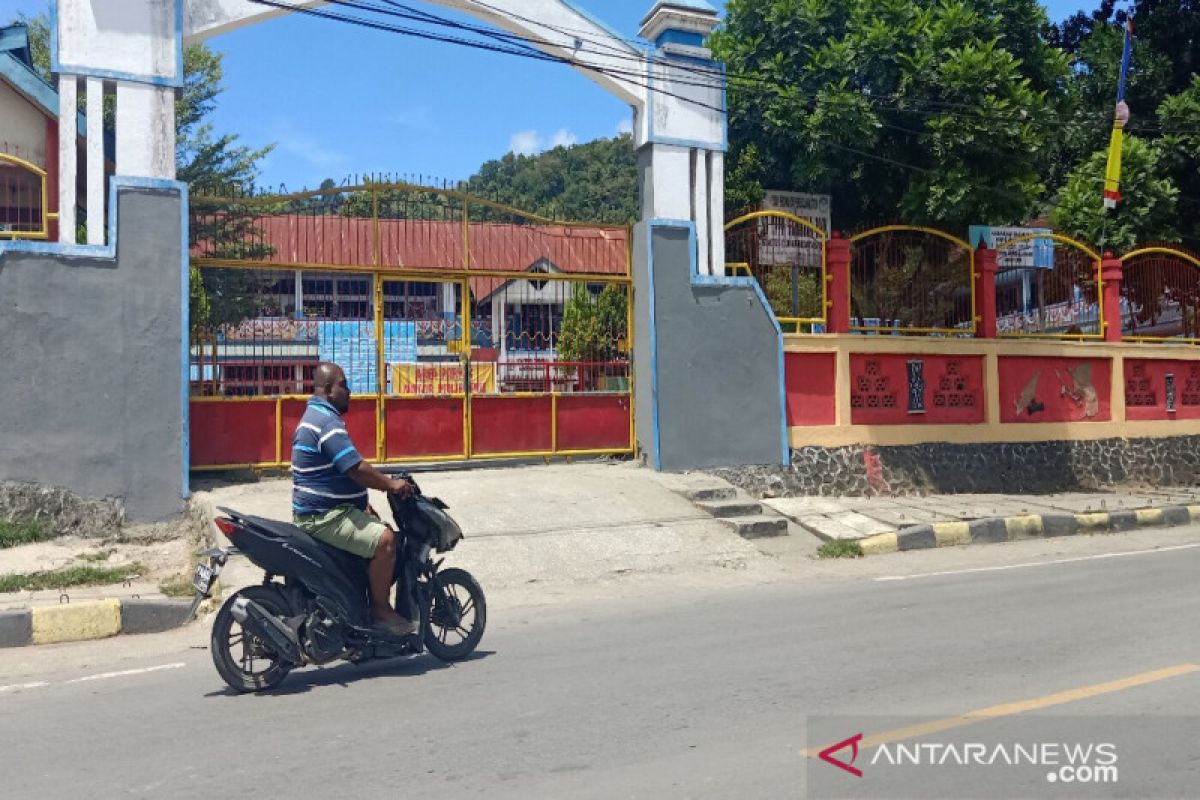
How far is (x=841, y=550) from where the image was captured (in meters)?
10.2

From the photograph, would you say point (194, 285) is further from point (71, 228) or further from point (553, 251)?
point (553, 251)

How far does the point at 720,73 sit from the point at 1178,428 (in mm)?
10086

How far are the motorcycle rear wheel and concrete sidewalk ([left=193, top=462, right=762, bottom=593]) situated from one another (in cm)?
294

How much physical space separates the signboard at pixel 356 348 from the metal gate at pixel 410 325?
0.06 ft

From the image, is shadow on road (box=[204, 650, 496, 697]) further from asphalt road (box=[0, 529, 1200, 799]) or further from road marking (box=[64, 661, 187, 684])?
road marking (box=[64, 661, 187, 684])

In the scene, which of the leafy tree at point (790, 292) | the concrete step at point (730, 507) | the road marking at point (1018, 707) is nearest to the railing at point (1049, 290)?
the leafy tree at point (790, 292)

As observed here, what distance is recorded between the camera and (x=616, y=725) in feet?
15.0

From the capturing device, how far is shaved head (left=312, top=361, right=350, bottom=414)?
18.5ft

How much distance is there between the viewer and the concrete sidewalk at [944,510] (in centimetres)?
1093

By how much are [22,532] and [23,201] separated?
11.7ft

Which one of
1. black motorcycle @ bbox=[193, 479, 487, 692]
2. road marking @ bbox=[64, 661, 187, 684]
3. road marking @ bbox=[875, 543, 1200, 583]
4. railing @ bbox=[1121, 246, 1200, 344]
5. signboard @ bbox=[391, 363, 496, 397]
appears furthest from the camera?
railing @ bbox=[1121, 246, 1200, 344]

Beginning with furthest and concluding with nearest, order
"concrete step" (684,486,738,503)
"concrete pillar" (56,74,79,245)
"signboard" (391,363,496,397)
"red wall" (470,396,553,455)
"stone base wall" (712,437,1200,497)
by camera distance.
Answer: "stone base wall" (712,437,1200,497)
"red wall" (470,396,553,455)
"signboard" (391,363,496,397)
"concrete step" (684,486,738,503)
"concrete pillar" (56,74,79,245)

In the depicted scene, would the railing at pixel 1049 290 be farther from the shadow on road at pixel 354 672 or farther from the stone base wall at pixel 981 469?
the shadow on road at pixel 354 672

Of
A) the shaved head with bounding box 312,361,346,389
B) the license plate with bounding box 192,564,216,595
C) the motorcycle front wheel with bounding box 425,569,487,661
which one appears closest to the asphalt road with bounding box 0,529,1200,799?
the motorcycle front wheel with bounding box 425,569,487,661
